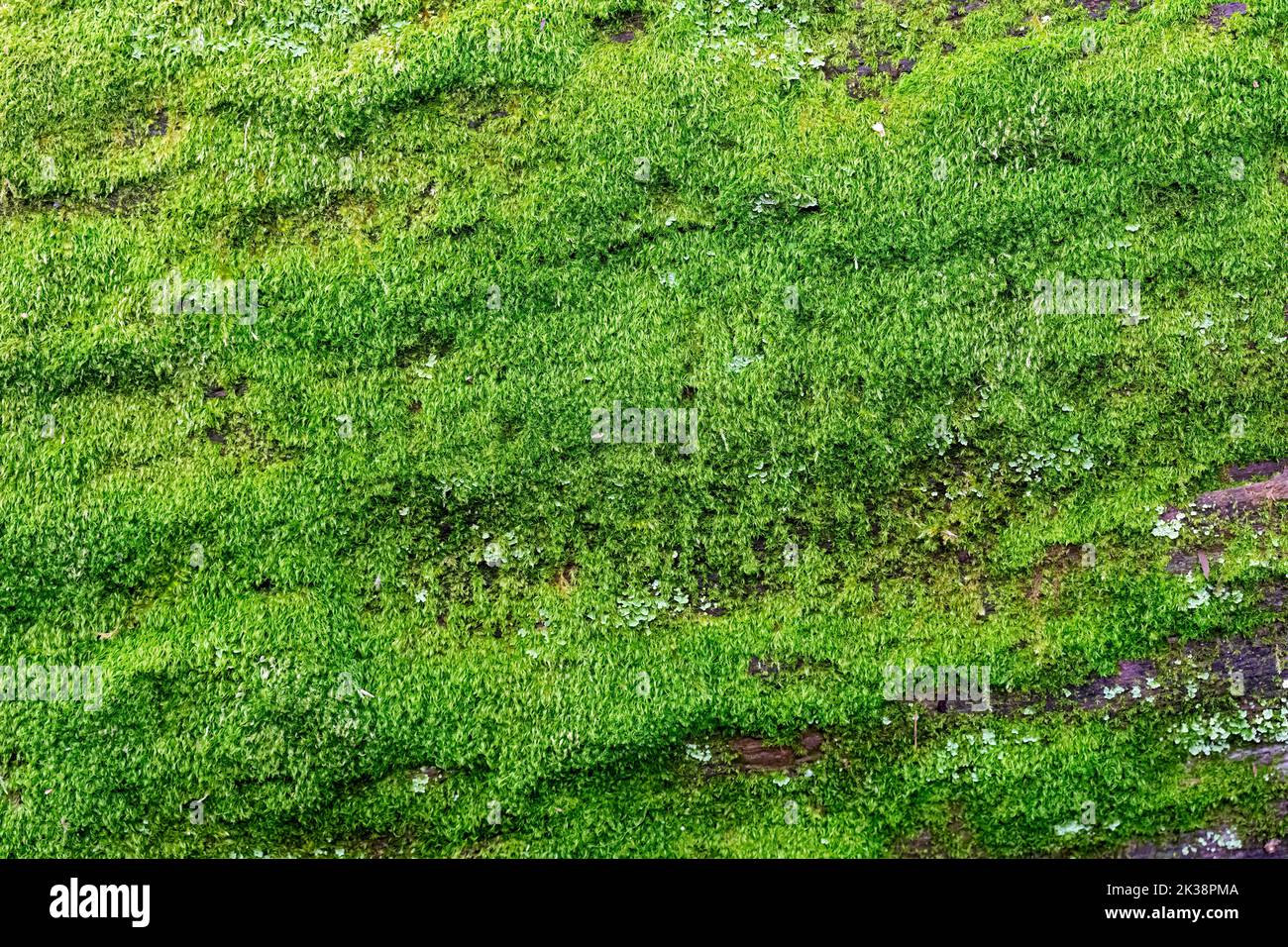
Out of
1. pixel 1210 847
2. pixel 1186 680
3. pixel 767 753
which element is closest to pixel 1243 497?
pixel 1186 680

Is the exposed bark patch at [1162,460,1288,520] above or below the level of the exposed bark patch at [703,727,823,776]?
above

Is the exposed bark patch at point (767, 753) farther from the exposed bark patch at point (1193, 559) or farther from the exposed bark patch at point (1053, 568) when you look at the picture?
the exposed bark patch at point (1193, 559)

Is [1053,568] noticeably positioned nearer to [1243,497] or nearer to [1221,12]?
[1243,497]

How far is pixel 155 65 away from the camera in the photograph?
25.1 ft

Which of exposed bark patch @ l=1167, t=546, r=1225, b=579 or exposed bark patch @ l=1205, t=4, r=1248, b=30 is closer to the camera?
exposed bark patch @ l=1167, t=546, r=1225, b=579

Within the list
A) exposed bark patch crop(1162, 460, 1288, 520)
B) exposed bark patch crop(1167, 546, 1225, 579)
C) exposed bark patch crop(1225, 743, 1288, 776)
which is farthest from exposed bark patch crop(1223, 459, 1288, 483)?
exposed bark patch crop(1225, 743, 1288, 776)

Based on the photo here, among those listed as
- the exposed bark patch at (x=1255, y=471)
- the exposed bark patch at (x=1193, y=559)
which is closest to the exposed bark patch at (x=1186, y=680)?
the exposed bark patch at (x=1193, y=559)

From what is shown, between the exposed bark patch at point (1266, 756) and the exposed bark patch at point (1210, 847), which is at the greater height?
the exposed bark patch at point (1266, 756)

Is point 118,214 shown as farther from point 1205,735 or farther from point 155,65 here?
point 1205,735

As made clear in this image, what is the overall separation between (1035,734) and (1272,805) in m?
1.94

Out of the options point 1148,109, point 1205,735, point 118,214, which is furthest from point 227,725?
point 1148,109

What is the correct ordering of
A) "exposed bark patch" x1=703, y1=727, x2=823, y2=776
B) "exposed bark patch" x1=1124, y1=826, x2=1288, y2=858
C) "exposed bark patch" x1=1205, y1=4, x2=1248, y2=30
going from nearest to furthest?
"exposed bark patch" x1=1124, y1=826, x2=1288, y2=858 → "exposed bark patch" x1=703, y1=727, x2=823, y2=776 → "exposed bark patch" x1=1205, y1=4, x2=1248, y2=30

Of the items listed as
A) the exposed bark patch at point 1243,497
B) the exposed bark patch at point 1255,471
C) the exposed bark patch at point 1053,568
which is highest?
the exposed bark patch at point 1255,471

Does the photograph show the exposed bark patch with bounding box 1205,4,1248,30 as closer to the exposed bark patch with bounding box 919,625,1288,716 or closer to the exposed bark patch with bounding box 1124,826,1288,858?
the exposed bark patch with bounding box 919,625,1288,716
